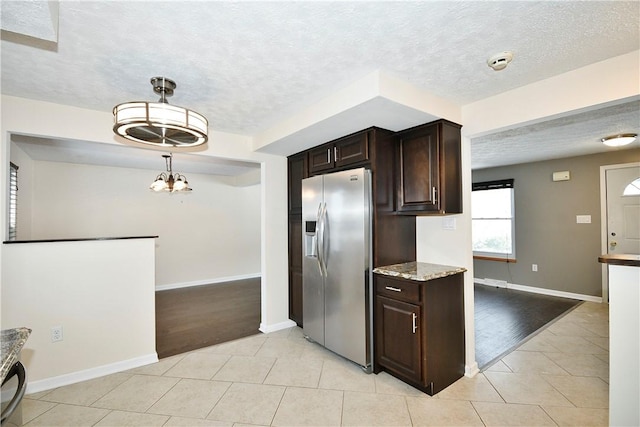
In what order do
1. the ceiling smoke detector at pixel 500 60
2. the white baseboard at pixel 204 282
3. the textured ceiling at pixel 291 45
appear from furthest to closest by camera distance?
the white baseboard at pixel 204 282 < the ceiling smoke detector at pixel 500 60 < the textured ceiling at pixel 291 45

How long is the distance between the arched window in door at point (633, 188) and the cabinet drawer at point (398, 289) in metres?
4.40

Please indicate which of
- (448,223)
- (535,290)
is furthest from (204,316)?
(535,290)

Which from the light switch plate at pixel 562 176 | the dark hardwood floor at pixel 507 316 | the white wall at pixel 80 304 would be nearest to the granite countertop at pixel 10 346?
the white wall at pixel 80 304

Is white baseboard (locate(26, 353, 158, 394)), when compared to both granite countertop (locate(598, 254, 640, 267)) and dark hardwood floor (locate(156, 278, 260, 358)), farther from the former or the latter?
granite countertop (locate(598, 254, 640, 267))

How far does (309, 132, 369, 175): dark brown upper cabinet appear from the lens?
2723mm

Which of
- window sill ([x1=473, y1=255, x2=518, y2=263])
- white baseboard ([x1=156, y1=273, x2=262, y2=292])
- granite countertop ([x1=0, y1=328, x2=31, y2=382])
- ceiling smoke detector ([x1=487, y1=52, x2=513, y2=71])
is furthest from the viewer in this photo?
white baseboard ([x1=156, y1=273, x2=262, y2=292])

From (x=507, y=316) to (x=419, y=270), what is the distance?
247 cm

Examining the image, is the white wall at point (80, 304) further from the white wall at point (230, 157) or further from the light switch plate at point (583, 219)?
the light switch plate at point (583, 219)

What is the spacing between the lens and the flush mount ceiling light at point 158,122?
1.60 metres

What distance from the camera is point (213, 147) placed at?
322cm

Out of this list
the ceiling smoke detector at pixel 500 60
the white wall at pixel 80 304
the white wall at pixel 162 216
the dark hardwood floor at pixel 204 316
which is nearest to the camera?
the ceiling smoke detector at pixel 500 60

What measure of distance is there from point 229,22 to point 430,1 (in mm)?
978

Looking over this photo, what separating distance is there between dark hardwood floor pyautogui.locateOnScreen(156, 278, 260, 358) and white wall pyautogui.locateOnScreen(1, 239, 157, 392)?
0.47 m

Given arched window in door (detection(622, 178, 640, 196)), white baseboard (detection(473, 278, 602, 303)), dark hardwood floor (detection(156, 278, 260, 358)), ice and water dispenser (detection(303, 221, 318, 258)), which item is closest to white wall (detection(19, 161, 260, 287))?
dark hardwood floor (detection(156, 278, 260, 358))
